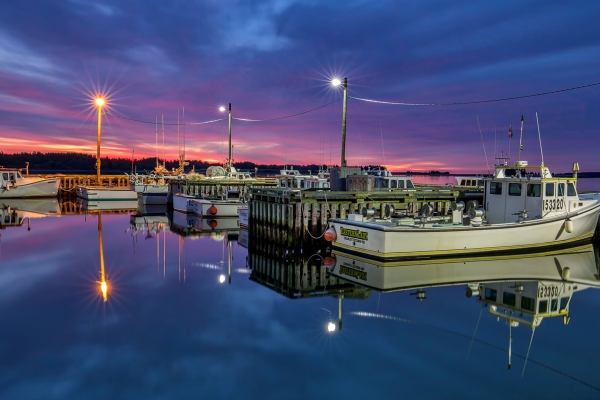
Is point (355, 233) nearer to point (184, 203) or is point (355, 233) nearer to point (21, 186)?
point (184, 203)

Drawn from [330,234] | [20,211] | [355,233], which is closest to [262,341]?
[355,233]

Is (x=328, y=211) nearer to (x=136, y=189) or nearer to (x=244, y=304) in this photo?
(x=244, y=304)

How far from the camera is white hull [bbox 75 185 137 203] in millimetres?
48188

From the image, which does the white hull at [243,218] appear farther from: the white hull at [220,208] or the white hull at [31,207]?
the white hull at [31,207]

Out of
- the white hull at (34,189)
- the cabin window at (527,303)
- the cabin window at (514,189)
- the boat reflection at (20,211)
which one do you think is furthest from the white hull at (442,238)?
the white hull at (34,189)

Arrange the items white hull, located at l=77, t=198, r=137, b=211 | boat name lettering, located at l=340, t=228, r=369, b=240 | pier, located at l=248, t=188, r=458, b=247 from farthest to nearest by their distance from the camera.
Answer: white hull, located at l=77, t=198, r=137, b=211 < pier, located at l=248, t=188, r=458, b=247 < boat name lettering, located at l=340, t=228, r=369, b=240

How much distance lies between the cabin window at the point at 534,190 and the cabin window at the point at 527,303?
23.1 ft

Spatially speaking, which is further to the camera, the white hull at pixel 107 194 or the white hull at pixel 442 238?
the white hull at pixel 107 194

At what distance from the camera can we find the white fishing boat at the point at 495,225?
16.4m

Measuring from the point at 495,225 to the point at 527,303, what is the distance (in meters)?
5.24

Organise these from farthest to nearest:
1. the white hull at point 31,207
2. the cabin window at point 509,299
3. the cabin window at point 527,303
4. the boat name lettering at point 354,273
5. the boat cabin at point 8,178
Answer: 1. the boat cabin at point 8,178
2. the white hull at point 31,207
3. the boat name lettering at point 354,273
4. the cabin window at point 509,299
5. the cabin window at point 527,303

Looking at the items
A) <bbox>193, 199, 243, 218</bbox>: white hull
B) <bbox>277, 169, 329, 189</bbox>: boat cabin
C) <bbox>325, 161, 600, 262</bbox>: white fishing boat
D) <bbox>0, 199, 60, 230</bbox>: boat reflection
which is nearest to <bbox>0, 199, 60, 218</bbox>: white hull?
<bbox>0, 199, 60, 230</bbox>: boat reflection

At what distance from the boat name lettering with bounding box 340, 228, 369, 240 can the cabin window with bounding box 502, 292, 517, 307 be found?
513 cm

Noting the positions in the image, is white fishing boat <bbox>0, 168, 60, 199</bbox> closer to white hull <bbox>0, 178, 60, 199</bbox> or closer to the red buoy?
white hull <bbox>0, 178, 60, 199</bbox>
